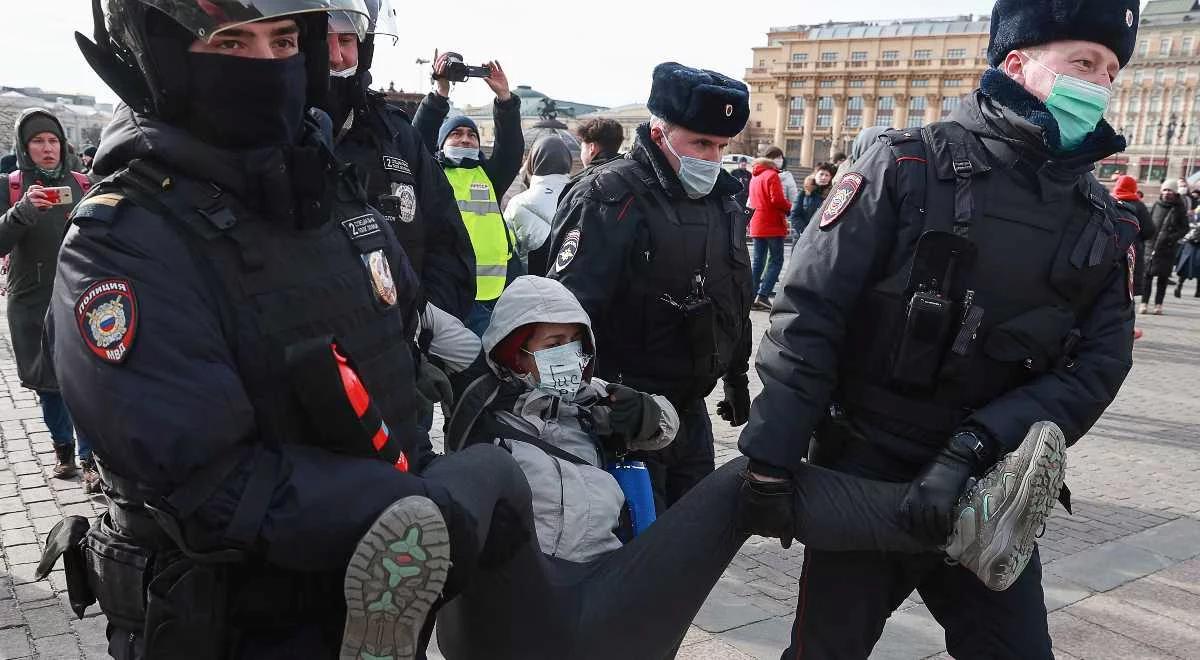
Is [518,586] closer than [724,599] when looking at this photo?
Yes

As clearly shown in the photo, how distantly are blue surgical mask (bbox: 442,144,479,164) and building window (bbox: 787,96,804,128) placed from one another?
3812 inches

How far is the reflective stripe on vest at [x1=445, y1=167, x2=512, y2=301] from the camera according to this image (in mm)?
5324

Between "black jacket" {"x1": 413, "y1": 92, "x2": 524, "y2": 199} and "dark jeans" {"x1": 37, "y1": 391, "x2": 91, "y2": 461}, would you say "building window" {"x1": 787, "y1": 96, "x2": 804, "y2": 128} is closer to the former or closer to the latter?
"black jacket" {"x1": 413, "y1": 92, "x2": 524, "y2": 199}

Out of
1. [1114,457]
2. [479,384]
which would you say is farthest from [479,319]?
[1114,457]

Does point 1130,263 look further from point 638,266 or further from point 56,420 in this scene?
point 56,420

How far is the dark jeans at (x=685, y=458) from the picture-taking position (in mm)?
3258

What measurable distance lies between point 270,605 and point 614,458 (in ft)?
4.22

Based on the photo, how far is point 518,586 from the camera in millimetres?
1893

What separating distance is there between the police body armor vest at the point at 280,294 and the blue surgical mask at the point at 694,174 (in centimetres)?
190

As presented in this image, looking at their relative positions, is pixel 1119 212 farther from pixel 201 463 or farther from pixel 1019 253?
pixel 201 463

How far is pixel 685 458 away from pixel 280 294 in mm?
2123

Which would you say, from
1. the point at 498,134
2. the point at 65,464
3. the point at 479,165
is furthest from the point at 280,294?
the point at 65,464

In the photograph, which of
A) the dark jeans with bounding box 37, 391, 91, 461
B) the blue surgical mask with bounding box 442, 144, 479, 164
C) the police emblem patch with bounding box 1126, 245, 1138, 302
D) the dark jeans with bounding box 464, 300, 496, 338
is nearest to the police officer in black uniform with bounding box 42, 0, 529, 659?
the police emblem patch with bounding box 1126, 245, 1138, 302

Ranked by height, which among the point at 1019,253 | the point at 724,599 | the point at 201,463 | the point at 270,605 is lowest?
the point at 724,599
